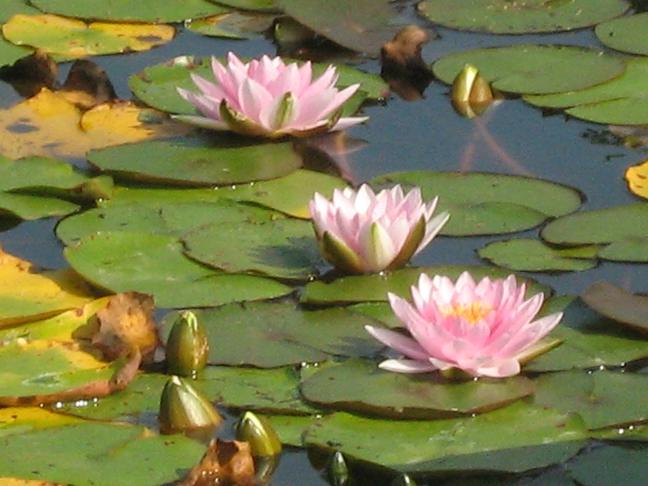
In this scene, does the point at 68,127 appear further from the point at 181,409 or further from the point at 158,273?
the point at 181,409

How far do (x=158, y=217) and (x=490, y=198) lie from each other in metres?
0.70

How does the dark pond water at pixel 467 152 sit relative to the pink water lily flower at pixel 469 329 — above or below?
below

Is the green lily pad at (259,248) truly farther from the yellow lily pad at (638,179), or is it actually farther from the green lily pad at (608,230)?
the yellow lily pad at (638,179)

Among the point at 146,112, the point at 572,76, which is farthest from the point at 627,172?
the point at 146,112

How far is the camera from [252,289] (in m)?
3.12

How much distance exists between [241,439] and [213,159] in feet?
4.04

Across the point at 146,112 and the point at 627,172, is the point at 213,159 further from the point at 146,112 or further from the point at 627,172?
the point at 627,172

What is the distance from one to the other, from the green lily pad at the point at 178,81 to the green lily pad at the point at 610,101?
Answer: 0.40m

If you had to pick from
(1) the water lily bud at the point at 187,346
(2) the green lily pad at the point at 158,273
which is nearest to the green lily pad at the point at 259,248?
(2) the green lily pad at the point at 158,273

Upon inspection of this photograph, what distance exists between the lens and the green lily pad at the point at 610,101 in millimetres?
3932

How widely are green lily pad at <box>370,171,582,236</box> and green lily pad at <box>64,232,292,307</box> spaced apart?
0.48 m

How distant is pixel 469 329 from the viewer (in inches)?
107

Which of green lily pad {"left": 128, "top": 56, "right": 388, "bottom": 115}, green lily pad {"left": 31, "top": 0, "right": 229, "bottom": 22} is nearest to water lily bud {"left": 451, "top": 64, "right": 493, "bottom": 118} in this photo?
green lily pad {"left": 128, "top": 56, "right": 388, "bottom": 115}

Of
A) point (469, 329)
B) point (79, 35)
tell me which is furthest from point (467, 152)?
point (79, 35)
